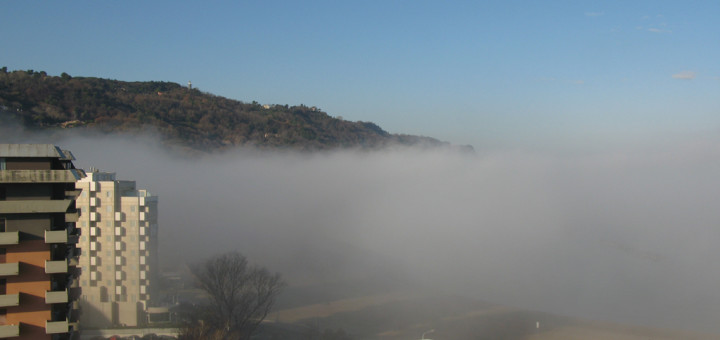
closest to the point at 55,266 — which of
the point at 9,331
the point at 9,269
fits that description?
the point at 9,269

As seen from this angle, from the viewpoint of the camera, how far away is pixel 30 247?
7.29 meters

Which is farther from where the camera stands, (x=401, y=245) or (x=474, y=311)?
(x=401, y=245)

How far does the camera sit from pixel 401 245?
2064 inches

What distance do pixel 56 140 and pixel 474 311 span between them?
41.2 metres

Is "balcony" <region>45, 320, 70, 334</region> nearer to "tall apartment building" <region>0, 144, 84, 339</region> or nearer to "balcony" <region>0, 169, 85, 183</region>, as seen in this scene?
"tall apartment building" <region>0, 144, 84, 339</region>

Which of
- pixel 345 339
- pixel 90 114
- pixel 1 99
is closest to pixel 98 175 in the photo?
pixel 345 339

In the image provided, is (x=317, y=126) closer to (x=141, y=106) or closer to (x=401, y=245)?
(x=141, y=106)

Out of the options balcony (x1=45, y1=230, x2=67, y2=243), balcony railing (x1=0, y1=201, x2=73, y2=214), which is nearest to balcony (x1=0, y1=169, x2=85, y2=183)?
balcony railing (x1=0, y1=201, x2=73, y2=214)

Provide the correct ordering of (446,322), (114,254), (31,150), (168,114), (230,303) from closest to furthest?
(31,150) < (114,254) < (230,303) < (446,322) < (168,114)

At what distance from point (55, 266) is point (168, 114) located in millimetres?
74975

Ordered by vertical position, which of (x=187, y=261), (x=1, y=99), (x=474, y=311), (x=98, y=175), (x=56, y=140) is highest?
(x=1, y=99)

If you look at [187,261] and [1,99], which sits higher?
[1,99]

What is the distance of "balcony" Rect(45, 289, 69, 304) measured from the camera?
7.18 metres

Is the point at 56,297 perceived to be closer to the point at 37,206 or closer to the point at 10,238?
the point at 10,238
